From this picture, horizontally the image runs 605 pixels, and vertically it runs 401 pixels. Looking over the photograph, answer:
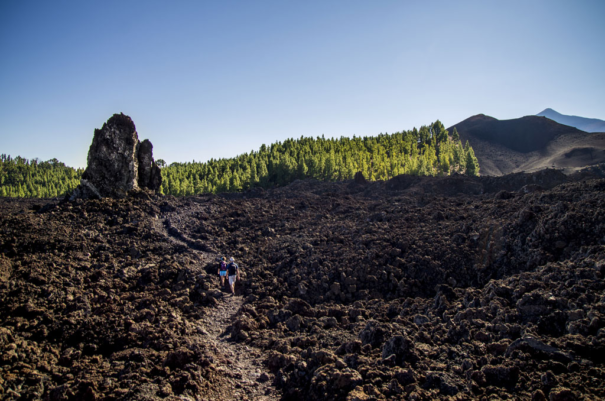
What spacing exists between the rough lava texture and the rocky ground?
2.34 metres

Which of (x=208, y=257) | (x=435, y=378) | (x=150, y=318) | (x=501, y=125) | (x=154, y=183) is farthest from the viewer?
(x=501, y=125)

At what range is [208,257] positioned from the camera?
15258 millimetres

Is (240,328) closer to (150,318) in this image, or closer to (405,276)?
(150,318)

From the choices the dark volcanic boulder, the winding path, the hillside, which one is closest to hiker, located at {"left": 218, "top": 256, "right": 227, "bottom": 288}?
the winding path

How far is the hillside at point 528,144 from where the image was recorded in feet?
200

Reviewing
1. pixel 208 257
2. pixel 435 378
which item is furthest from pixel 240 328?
pixel 208 257

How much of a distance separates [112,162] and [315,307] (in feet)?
55.8

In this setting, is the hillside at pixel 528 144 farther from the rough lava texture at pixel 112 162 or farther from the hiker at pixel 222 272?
the rough lava texture at pixel 112 162

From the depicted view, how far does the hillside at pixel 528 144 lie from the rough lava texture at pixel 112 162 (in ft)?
215

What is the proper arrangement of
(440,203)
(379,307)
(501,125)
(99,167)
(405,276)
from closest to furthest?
(379,307)
(405,276)
(99,167)
(440,203)
(501,125)

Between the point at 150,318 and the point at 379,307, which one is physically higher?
the point at 150,318

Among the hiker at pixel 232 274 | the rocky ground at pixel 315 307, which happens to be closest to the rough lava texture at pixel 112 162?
the rocky ground at pixel 315 307

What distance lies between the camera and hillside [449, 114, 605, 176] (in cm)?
6084

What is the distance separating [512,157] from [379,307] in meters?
84.8
